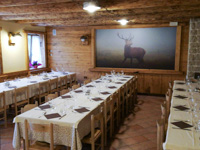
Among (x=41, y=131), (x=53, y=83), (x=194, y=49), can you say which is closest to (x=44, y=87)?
(x=53, y=83)

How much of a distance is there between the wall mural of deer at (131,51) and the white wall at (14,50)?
3901mm

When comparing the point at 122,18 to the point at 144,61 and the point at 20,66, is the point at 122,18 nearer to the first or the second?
the point at 144,61

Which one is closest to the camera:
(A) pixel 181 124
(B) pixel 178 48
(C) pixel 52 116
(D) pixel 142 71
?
(A) pixel 181 124

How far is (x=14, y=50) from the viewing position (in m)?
7.86

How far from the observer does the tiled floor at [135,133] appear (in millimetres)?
3900

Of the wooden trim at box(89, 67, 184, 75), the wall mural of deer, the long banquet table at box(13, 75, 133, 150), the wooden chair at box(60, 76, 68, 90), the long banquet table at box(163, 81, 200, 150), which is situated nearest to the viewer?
the long banquet table at box(163, 81, 200, 150)

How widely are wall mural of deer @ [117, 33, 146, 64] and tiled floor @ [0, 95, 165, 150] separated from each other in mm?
2670

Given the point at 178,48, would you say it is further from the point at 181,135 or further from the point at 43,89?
the point at 181,135

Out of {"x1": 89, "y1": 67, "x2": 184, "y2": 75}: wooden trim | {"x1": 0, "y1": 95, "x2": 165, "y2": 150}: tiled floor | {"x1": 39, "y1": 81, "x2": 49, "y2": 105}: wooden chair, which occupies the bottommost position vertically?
{"x1": 0, "y1": 95, "x2": 165, "y2": 150}: tiled floor

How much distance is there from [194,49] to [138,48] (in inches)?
82.0

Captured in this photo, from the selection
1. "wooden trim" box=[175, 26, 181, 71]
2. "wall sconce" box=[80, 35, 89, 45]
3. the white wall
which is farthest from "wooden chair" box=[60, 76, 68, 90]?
"wooden trim" box=[175, 26, 181, 71]

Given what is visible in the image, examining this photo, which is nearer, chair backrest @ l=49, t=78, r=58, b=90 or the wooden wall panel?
chair backrest @ l=49, t=78, r=58, b=90

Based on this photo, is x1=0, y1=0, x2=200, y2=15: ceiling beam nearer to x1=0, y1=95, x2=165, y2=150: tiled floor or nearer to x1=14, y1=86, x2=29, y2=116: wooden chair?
x1=14, y1=86, x2=29, y2=116: wooden chair

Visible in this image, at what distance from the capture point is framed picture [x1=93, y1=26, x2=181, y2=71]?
775 cm
